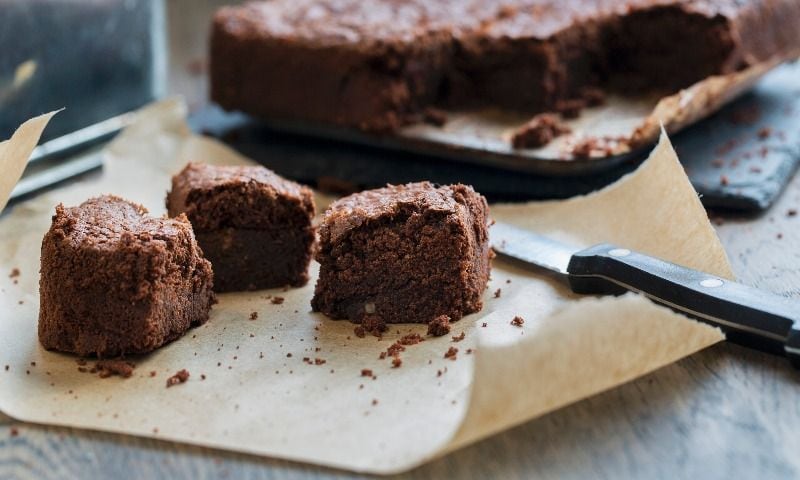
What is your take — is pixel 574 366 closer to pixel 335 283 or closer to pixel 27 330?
pixel 335 283

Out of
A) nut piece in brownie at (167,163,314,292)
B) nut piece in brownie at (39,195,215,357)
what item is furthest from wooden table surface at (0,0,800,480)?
nut piece in brownie at (167,163,314,292)

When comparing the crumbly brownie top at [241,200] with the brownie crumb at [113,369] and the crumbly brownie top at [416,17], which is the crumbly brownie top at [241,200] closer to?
the brownie crumb at [113,369]

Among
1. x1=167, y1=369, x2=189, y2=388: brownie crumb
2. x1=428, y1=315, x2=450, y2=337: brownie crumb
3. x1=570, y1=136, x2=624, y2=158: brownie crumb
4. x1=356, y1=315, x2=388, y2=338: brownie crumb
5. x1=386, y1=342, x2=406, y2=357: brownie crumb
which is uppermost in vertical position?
x1=570, y1=136, x2=624, y2=158: brownie crumb

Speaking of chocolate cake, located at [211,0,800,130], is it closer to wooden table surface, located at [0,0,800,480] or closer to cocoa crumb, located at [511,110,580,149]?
cocoa crumb, located at [511,110,580,149]

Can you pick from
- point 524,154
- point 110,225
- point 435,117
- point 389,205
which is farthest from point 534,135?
point 110,225

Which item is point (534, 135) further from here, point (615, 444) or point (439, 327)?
point (615, 444)

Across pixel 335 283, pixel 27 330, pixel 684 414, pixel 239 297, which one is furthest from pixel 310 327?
pixel 684 414
